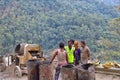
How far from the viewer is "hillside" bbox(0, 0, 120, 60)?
115 feet

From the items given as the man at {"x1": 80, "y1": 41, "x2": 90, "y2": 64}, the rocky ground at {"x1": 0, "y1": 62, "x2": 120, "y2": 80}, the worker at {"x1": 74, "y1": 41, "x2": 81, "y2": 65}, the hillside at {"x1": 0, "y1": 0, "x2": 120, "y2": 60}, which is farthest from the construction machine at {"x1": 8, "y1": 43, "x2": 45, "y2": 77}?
the hillside at {"x1": 0, "y1": 0, "x2": 120, "y2": 60}

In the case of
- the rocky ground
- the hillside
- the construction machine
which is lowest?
the rocky ground

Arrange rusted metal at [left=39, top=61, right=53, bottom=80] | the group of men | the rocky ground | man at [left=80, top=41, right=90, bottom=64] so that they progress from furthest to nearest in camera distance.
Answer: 1. the rocky ground
2. man at [left=80, top=41, right=90, bottom=64]
3. the group of men
4. rusted metal at [left=39, top=61, right=53, bottom=80]

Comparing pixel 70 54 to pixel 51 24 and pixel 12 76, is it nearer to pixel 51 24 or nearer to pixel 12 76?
pixel 12 76

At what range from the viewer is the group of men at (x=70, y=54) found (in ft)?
24.4

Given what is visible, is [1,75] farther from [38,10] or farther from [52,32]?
[38,10]

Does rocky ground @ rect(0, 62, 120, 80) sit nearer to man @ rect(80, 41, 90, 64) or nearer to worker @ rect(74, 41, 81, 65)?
man @ rect(80, 41, 90, 64)

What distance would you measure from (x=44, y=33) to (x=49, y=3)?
14684mm

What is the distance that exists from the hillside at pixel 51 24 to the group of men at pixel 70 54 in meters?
16.9

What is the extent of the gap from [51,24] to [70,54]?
36.6m

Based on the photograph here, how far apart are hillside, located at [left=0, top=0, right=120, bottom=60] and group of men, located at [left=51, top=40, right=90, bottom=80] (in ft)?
55.3

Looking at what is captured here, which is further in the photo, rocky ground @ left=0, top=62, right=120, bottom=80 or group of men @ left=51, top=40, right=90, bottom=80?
rocky ground @ left=0, top=62, right=120, bottom=80

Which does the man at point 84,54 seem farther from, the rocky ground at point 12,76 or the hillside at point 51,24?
the hillside at point 51,24

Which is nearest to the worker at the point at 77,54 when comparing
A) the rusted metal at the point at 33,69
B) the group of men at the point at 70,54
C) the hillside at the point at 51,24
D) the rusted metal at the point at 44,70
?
the group of men at the point at 70,54
